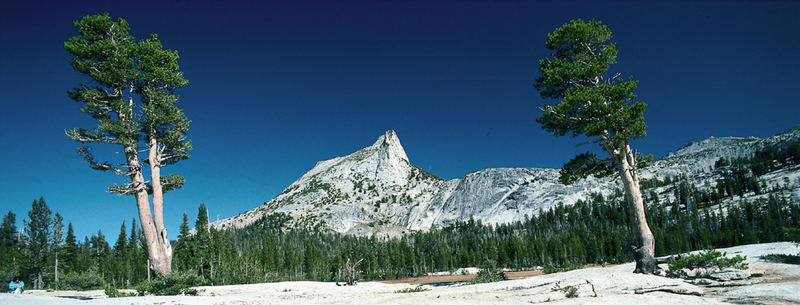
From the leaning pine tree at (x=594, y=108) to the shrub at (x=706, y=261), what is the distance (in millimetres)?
1113

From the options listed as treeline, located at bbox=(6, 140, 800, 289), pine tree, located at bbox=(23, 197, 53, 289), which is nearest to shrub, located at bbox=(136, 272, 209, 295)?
treeline, located at bbox=(6, 140, 800, 289)

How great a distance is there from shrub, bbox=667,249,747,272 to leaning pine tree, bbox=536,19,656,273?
1.11 meters

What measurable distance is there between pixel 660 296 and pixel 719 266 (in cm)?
446

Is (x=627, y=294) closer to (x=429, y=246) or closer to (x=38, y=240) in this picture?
(x=38, y=240)

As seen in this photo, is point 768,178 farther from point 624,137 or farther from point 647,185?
point 624,137

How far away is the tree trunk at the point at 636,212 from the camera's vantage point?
42.1 feet

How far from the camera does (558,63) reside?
1576 cm

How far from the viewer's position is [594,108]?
14453mm

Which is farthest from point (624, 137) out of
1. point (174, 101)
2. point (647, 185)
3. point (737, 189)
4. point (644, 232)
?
point (647, 185)

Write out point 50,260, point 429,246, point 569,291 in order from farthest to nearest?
1. point 429,246
2. point 50,260
3. point 569,291

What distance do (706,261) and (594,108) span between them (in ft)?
19.7

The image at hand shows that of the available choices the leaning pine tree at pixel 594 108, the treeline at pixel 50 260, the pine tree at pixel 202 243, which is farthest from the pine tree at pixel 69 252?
the leaning pine tree at pixel 594 108

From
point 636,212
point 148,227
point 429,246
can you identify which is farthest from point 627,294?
point 429,246

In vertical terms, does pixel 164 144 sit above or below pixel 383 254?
above
